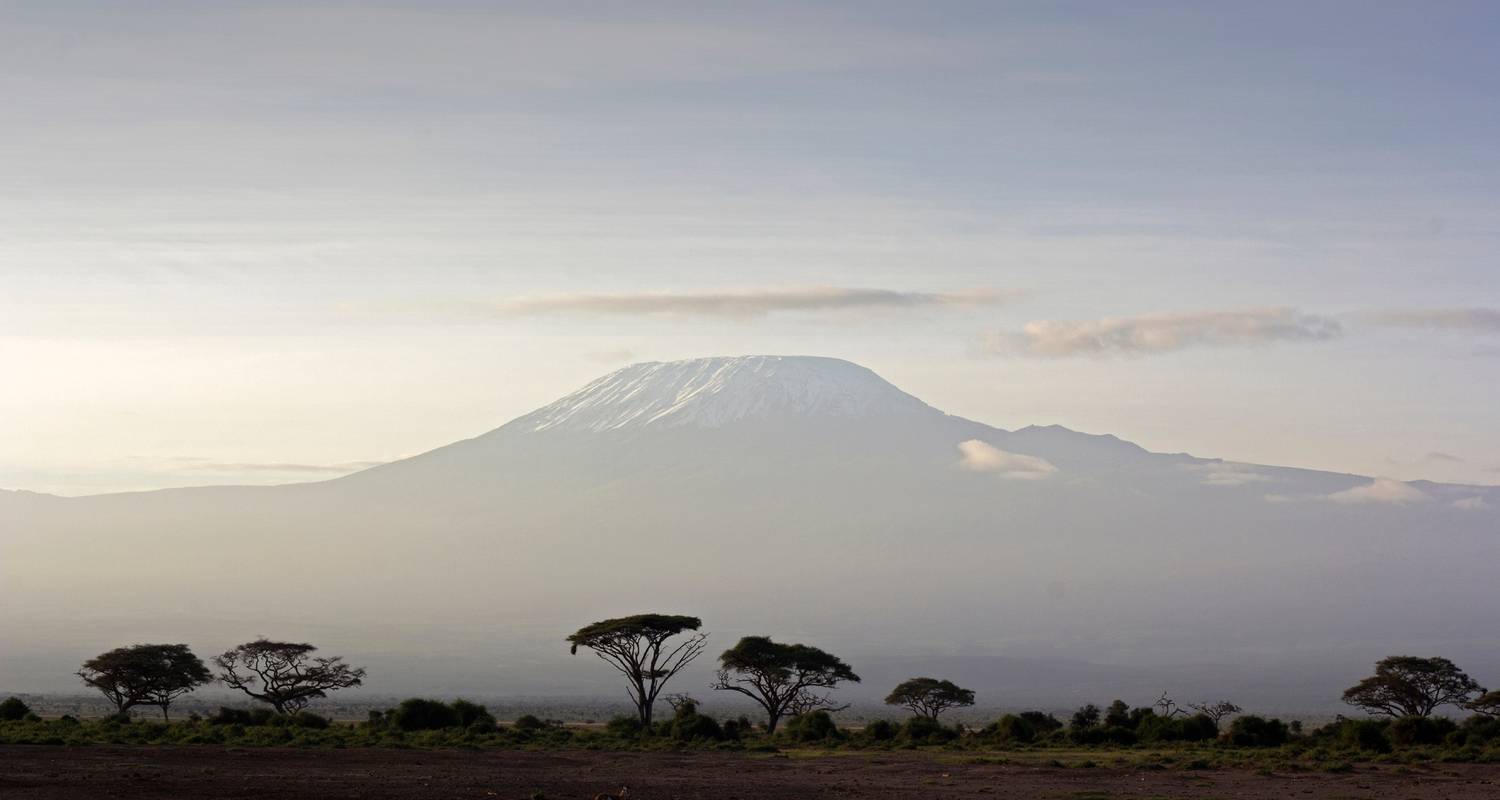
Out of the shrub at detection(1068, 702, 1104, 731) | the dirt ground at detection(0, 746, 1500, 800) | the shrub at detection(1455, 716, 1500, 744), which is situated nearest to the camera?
the dirt ground at detection(0, 746, 1500, 800)

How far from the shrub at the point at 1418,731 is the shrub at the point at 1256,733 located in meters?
3.64

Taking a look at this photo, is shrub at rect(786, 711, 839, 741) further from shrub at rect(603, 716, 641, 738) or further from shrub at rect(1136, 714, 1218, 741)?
shrub at rect(1136, 714, 1218, 741)

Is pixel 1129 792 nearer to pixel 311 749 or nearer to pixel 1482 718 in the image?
pixel 311 749

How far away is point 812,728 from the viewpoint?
67.1 metres

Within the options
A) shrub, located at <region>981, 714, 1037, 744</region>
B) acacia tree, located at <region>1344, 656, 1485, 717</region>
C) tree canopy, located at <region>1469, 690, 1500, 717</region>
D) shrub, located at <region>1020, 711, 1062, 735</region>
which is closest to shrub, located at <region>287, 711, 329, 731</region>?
shrub, located at <region>981, 714, 1037, 744</region>

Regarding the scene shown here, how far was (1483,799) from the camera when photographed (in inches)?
1528

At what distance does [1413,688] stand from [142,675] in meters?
54.7

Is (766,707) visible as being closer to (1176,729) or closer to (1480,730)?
(1176,729)

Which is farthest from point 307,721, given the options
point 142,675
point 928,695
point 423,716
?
point 928,695

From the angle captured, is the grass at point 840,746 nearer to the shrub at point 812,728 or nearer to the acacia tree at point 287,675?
the shrub at point 812,728

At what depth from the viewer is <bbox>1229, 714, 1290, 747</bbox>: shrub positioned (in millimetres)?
59531

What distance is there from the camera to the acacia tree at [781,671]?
75688 mm

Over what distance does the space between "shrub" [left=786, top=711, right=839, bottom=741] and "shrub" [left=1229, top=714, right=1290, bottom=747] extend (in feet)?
46.7

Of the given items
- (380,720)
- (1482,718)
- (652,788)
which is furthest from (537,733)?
(1482,718)
